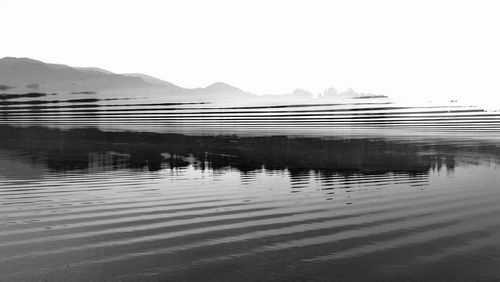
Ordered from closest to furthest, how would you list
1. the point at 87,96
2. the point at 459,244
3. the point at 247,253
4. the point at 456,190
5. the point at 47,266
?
the point at 47,266, the point at 247,253, the point at 459,244, the point at 456,190, the point at 87,96

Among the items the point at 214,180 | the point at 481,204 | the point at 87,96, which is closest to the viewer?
the point at 481,204

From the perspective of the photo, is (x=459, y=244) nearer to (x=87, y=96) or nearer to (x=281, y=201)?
(x=281, y=201)

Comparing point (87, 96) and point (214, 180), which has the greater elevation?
point (87, 96)

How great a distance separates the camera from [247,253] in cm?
1319

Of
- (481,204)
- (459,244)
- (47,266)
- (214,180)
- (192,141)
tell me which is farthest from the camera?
(192,141)

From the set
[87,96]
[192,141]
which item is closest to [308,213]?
[192,141]

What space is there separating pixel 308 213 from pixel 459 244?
20.7 feet

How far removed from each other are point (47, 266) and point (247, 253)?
4.79 m

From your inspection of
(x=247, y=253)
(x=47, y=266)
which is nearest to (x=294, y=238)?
(x=247, y=253)

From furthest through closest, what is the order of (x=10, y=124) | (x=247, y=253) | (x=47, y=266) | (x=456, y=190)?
(x=10, y=124) < (x=456, y=190) < (x=247, y=253) < (x=47, y=266)

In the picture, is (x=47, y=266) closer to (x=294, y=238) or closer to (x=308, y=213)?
(x=294, y=238)

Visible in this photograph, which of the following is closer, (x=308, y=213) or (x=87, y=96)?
(x=308, y=213)

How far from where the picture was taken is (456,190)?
28.7 m

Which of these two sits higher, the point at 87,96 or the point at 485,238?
the point at 87,96
